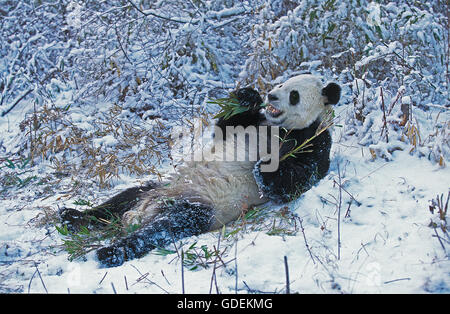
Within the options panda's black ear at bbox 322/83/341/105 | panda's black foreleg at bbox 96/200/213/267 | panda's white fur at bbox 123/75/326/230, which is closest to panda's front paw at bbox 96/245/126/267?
panda's black foreleg at bbox 96/200/213/267

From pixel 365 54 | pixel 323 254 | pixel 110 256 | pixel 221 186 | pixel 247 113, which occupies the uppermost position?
pixel 365 54

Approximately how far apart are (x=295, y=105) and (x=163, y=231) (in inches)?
61.9

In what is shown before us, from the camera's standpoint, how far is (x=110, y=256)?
2.44m

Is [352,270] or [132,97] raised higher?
[132,97]

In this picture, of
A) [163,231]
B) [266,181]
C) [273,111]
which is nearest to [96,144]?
[163,231]

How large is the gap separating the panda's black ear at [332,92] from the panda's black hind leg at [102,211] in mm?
1835

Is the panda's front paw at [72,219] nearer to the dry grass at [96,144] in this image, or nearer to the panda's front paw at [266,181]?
the dry grass at [96,144]

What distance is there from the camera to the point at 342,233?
2.35 m

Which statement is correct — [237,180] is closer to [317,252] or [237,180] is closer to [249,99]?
[249,99]

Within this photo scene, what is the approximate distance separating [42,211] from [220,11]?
332 centimetres

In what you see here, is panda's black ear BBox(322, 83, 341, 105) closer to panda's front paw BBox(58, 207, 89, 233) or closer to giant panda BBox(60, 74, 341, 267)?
giant panda BBox(60, 74, 341, 267)

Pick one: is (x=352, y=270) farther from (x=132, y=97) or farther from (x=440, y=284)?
(x=132, y=97)

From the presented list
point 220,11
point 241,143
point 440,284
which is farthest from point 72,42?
point 440,284

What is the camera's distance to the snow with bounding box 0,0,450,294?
2.03 metres
